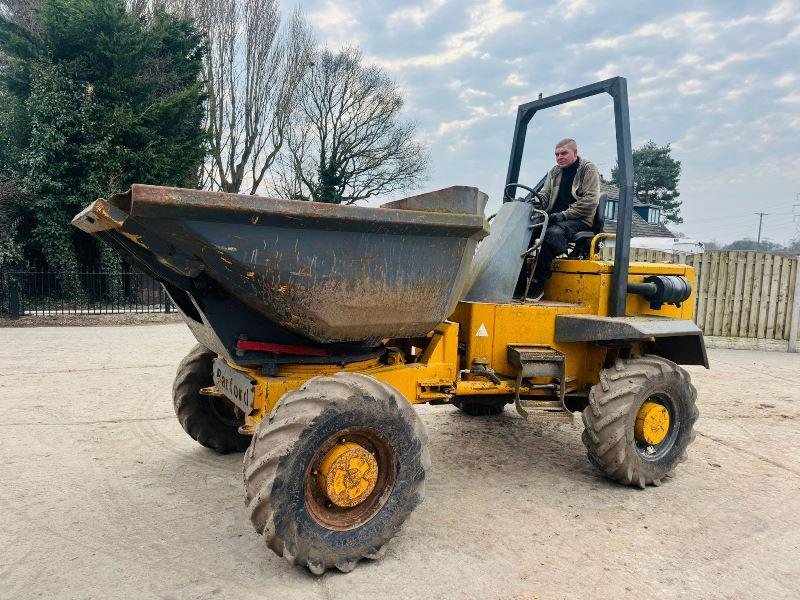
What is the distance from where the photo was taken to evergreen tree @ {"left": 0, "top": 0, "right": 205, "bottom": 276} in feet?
46.6

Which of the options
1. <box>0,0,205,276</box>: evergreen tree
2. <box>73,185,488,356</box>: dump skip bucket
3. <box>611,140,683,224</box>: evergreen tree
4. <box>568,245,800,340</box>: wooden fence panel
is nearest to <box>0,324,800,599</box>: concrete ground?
<box>73,185,488,356</box>: dump skip bucket

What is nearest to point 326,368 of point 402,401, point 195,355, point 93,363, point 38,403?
point 402,401

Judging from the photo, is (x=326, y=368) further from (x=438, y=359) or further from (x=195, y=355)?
(x=195, y=355)

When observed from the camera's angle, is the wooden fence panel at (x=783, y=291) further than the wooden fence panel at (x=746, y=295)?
No

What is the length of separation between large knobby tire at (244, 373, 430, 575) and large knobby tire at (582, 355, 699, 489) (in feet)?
4.76

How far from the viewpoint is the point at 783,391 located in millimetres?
7477

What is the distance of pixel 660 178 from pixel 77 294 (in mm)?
41524

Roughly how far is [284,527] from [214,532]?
781 millimetres

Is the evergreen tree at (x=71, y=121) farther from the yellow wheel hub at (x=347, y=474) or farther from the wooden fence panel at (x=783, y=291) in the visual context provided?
the wooden fence panel at (x=783, y=291)

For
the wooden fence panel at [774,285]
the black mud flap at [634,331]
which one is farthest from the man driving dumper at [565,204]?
the wooden fence panel at [774,285]

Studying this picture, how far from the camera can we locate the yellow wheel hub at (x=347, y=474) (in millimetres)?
2865

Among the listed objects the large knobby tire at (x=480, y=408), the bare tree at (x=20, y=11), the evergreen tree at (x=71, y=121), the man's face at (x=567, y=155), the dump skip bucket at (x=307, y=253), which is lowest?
the large knobby tire at (x=480, y=408)

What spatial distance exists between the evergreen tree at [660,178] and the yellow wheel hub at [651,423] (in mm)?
43676

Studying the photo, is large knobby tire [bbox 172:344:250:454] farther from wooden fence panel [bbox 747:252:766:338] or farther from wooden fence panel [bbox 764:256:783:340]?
wooden fence panel [bbox 764:256:783:340]
